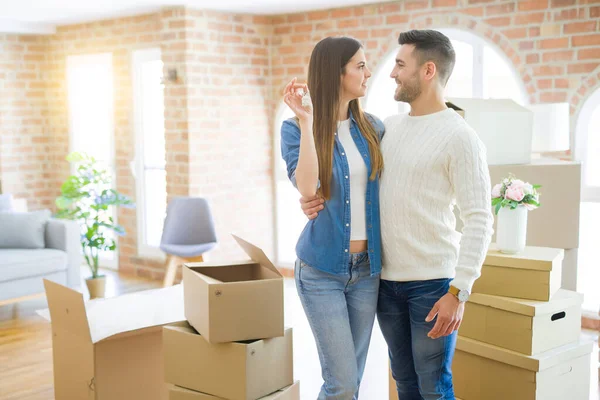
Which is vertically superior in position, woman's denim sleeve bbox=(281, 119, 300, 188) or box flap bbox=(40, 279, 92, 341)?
woman's denim sleeve bbox=(281, 119, 300, 188)

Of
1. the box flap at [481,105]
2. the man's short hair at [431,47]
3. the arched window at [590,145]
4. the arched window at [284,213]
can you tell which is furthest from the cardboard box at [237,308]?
the arched window at [284,213]

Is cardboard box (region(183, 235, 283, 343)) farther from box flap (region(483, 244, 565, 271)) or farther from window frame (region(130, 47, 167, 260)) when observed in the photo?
window frame (region(130, 47, 167, 260))

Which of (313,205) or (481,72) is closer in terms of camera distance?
(313,205)

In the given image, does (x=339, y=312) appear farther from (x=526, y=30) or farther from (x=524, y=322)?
(x=526, y=30)

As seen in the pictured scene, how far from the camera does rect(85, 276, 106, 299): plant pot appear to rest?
588 cm

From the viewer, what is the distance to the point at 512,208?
2748mm

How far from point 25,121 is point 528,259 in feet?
20.1

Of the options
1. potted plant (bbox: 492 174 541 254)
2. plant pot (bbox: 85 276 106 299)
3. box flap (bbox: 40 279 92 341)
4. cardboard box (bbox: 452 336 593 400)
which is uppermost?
potted plant (bbox: 492 174 541 254)

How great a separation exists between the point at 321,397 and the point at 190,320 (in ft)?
1.85

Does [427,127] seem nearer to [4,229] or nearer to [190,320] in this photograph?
[190,320]

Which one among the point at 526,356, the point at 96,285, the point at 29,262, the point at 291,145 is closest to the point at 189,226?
the point at 96,285

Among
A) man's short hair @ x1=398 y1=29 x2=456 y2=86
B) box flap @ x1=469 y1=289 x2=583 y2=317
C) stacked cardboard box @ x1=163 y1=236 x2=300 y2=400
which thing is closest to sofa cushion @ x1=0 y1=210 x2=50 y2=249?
stacked cardboard box @ x1=163 y1=236 x2=300 y2=400

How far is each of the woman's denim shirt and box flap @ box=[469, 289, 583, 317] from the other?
0.82 metres

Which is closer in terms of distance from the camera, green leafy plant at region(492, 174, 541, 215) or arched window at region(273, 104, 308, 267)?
green leafy plant at region(492, 174, 541, 215)
